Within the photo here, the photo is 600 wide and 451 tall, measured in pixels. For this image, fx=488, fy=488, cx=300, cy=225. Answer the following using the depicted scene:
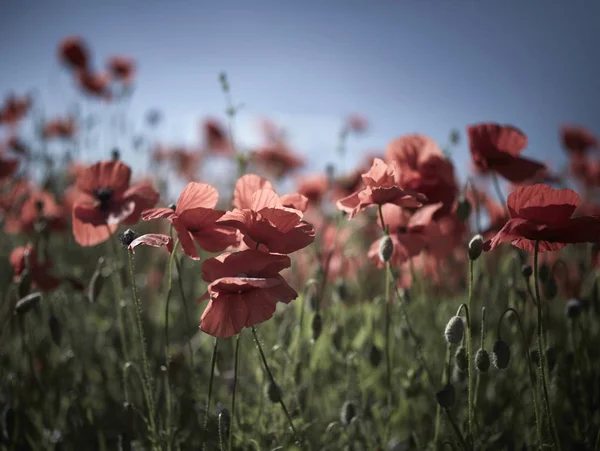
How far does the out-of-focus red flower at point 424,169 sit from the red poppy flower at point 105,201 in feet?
2.43

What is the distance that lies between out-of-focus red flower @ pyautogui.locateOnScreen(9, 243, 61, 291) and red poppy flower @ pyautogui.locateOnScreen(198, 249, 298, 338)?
893 mm

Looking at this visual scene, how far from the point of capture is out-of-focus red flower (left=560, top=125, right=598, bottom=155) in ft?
12.9

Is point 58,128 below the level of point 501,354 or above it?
above

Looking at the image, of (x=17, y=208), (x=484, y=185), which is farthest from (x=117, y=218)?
(x=484, y=185)

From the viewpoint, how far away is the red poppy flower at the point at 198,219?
1.10 metres

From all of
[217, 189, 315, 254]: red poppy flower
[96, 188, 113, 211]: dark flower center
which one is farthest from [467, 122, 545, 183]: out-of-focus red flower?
[96, 188, 113, 211]: dark flower center

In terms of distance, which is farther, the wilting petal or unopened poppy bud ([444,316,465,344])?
unopened poppy bud ([444,316,465,344])

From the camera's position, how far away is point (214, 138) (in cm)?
523

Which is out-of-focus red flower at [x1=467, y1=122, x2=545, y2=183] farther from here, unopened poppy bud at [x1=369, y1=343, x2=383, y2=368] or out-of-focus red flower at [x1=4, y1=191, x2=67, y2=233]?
out-of-focus red flower at [x1=4, y1=191, x2=67, y2=233]

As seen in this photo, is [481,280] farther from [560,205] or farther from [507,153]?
[560,205]

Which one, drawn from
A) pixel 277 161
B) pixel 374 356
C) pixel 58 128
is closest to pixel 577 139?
pixel 277 161

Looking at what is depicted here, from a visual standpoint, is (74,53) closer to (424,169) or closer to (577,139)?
(424,169)

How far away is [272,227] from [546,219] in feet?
1.90

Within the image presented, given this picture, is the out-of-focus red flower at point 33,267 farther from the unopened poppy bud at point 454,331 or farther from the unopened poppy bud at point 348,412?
the unopened poppy bud at point 454,331
